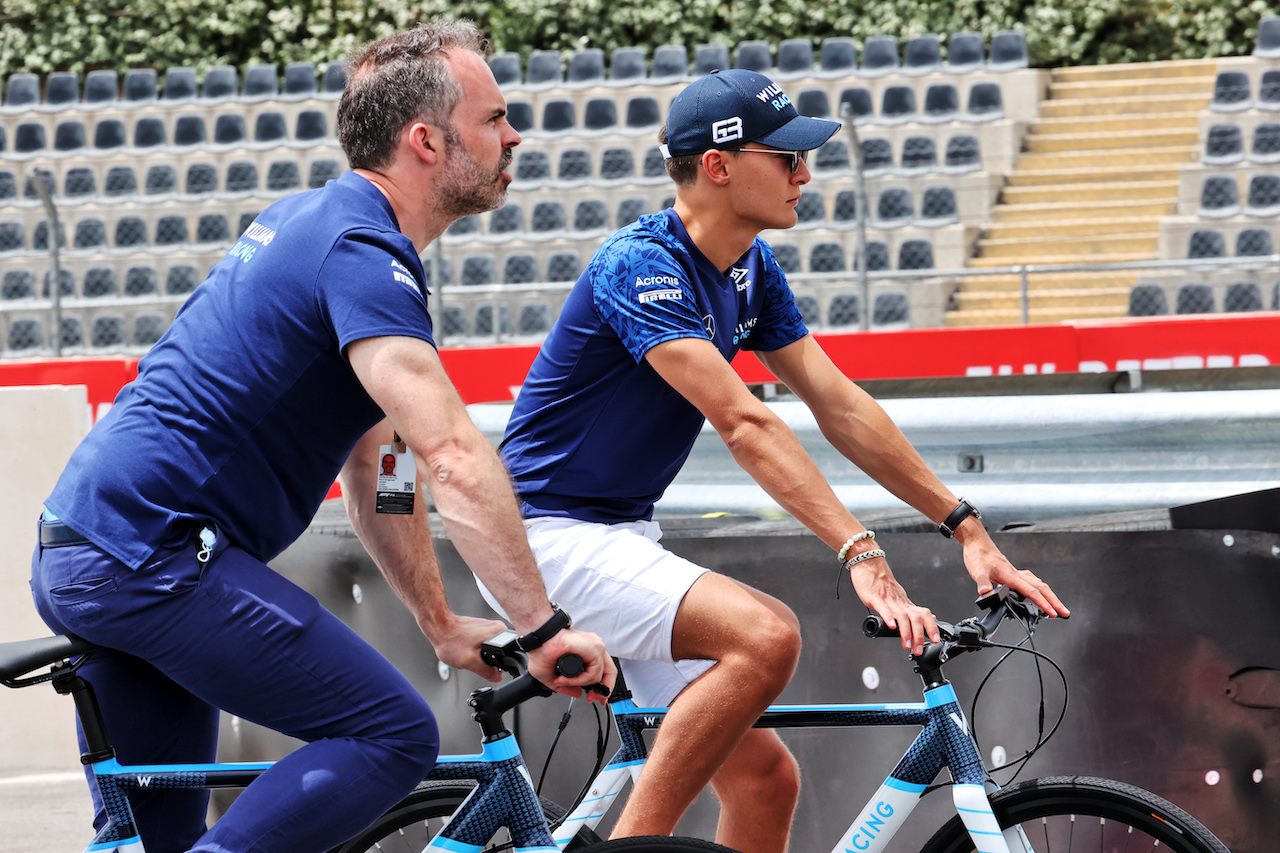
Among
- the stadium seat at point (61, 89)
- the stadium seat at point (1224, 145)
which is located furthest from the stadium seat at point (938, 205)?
the stadium seat at point (61, 89)

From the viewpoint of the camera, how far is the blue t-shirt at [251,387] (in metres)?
2.12

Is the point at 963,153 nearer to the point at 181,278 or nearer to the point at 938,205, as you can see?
the point at 938,205

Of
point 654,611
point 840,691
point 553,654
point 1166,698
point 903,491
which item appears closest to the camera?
point 553,654

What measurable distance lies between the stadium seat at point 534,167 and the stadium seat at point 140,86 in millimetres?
6556

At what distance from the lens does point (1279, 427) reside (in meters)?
3.70

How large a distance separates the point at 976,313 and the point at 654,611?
432 inches

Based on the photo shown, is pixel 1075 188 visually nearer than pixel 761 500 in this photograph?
No

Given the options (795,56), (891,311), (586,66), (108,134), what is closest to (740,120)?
(891,311)

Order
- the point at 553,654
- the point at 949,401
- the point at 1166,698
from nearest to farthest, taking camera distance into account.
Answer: the point at 553,654
the point at 1166,698
the point at 949,401

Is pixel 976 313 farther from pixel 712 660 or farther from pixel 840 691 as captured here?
pixel 712 660

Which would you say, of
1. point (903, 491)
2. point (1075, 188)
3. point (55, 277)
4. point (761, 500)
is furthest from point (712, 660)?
point (1075, 188)

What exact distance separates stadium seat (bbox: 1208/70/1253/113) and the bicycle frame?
1452 cm

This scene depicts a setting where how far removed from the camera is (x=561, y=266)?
14008 millimetres

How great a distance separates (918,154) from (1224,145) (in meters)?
3.18
